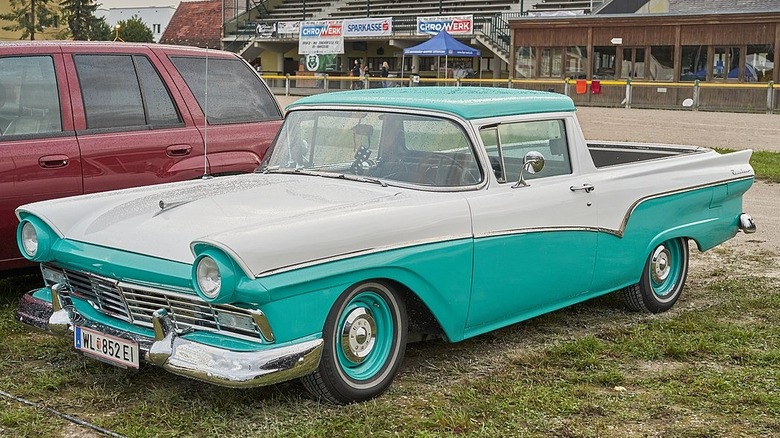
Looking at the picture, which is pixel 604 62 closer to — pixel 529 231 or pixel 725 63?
pixel 725 63

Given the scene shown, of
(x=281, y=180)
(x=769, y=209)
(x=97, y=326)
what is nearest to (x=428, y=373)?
(x=281, y=180)

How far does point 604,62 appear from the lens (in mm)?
37062

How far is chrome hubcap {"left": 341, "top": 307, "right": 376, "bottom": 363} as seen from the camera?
4633 mm

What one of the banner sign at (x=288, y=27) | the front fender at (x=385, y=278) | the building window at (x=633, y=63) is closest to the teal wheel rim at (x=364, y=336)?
the front fender at (x=385, y=278)

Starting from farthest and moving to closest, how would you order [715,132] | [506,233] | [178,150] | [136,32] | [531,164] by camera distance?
[136,32]
[715,132]
[178,150]
[531,164]
[506,233]

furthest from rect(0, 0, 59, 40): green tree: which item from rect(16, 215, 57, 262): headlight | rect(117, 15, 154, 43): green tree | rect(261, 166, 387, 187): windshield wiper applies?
rect(16, 215, 57, 262): headlight

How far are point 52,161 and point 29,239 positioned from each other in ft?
4.24

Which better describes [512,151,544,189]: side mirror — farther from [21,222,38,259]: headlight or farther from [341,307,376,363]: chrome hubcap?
[21,222,38,259]: headlight

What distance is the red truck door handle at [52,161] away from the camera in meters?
6.35

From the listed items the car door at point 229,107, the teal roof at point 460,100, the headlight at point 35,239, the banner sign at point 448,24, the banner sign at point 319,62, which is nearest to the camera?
the headlight at point 35,239

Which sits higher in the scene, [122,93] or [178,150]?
[122,93]

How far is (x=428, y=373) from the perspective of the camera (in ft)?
17.4

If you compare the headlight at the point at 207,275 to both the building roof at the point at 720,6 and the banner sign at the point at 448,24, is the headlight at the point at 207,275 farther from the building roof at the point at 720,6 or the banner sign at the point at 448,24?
the banner sign at the point at 448,24

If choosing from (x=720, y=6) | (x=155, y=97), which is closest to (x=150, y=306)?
(x=155, y=97)
